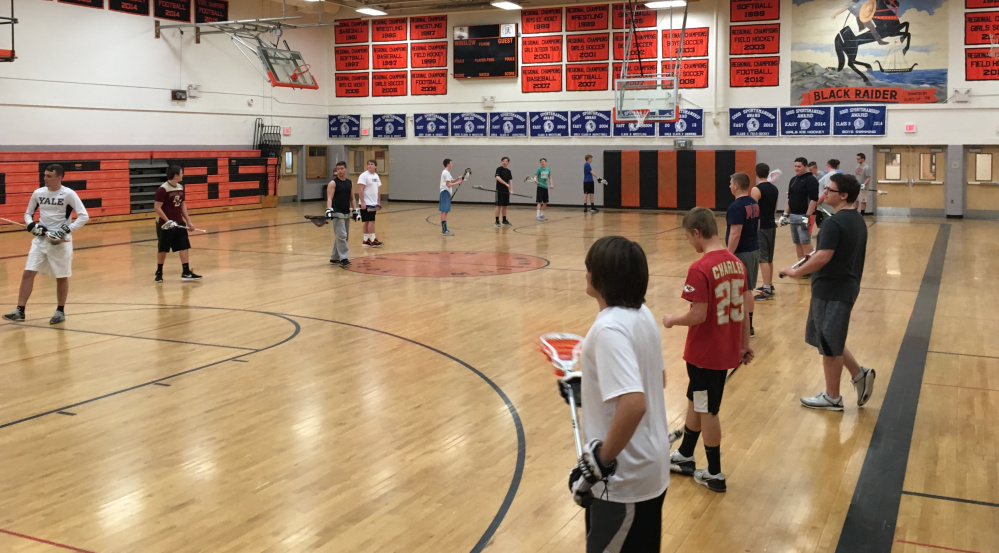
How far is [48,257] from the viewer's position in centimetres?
1038

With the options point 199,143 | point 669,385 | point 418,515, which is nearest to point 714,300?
point 418,515

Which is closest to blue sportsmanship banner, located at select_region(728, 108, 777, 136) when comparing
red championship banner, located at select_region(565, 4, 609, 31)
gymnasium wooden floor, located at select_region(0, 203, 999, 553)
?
red championship banner, located at select_region(565, 4, 609, 31)

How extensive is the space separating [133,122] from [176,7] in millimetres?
3992

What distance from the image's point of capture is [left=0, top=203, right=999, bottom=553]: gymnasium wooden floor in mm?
4840

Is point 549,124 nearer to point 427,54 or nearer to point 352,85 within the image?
point 427,54

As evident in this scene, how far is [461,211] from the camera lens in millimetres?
29422

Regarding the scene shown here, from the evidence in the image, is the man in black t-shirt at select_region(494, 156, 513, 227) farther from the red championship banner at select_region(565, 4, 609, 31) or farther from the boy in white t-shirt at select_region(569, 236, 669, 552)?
the boy in white t-shirt at select_region(569, 236, 669, 552)

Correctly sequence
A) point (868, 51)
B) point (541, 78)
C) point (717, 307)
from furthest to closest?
point (541, 78), point (868, 51), point (717, 307)

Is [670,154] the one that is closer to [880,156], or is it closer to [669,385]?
[880,156]

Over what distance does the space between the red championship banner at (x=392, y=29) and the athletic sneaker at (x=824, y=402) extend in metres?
28.3

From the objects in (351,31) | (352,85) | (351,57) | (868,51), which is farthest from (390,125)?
(868,51)

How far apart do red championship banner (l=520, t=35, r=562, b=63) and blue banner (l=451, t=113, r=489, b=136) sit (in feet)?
8.55

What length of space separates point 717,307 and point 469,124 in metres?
27.7

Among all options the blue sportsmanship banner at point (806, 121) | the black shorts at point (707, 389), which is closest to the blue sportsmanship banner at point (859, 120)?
the blue sportsmanship banner at point (806, 121)
